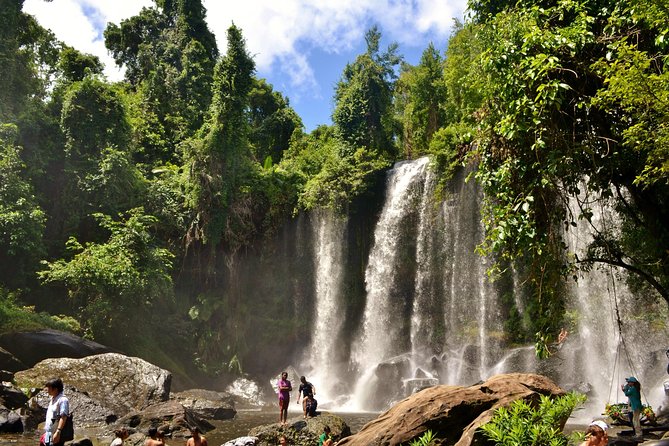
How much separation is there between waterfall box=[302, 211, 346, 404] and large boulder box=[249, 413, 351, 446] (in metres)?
11.7

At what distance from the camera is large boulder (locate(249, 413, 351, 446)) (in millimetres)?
10625

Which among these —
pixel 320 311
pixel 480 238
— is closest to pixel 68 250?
pixel 320 311

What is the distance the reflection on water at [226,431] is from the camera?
35.8ft

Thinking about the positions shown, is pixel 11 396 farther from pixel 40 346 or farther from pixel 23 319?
pixel 23 319

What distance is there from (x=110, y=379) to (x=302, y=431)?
7845 mm

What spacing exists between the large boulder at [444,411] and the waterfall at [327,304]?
617 inches

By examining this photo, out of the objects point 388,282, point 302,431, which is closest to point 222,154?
point 388,282

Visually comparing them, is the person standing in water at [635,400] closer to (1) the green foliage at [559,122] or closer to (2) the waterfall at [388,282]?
(1) the green foliage at [559,122]

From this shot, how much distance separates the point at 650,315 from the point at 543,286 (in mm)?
11486

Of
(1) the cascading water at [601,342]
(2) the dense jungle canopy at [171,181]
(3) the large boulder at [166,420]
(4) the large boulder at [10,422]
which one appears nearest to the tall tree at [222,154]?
(2) the dense jungle canopy at [171,181]

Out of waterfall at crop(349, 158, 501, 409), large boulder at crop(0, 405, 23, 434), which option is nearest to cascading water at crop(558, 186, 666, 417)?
waterfall at crop(349, 158, 501, 409)

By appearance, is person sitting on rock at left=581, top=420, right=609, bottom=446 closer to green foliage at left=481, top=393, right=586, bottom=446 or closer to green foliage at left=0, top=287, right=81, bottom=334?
green foliage at left=481, top=393, right=586, bottom=446

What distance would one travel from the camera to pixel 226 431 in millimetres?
13758

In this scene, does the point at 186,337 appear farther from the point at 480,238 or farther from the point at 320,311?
the point at 480,238
